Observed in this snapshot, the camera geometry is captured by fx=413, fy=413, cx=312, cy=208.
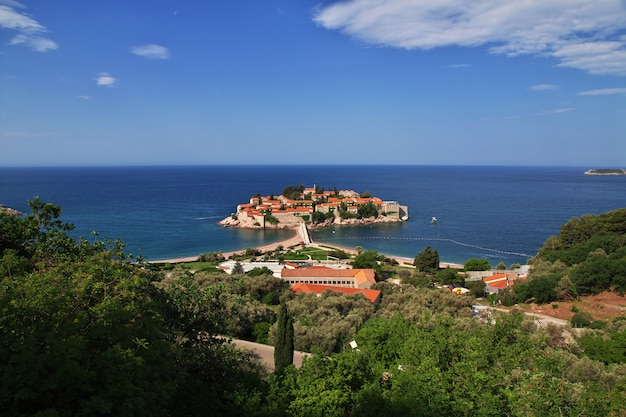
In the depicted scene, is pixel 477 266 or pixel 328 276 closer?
pixel 328 276

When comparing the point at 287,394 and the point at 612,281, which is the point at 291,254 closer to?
the point at 612,281

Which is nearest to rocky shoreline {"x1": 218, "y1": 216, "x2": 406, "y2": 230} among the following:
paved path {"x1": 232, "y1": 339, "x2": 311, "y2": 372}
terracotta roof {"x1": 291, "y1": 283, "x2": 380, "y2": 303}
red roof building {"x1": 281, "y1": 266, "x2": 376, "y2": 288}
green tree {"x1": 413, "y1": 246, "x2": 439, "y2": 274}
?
green tree {"x1": 413, "y1": 246, "x2": 439, "y2": 274}

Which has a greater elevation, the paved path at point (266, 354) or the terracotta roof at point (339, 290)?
the paved path at point (266, 354)

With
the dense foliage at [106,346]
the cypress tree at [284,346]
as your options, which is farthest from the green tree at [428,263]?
the dense foliage at [106,346]

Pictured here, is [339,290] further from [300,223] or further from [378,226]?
[378,226]

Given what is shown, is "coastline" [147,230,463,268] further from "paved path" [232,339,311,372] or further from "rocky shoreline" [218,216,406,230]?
"paved path" [232,339,311,372]

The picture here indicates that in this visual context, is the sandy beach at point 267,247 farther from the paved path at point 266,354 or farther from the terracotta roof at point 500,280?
the paved path at point 266,354

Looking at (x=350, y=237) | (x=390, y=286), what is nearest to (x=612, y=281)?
(x=390, y=286)

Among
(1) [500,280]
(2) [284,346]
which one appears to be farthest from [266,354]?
(1) [500,280]

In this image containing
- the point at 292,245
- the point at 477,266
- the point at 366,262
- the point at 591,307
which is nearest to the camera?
the point at 591,307
